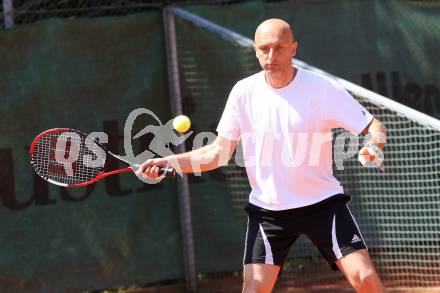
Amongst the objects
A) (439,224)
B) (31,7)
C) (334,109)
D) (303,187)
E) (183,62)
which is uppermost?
(31,7)

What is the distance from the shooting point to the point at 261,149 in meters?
4.62

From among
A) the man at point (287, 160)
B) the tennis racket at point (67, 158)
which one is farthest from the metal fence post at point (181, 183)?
the man at point (287, 160)

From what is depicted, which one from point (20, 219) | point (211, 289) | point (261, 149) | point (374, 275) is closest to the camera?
point (374, 275)

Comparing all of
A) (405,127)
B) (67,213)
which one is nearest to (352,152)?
(405,127)

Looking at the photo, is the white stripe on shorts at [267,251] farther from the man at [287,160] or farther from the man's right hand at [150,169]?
the man's right hand at [150,169]

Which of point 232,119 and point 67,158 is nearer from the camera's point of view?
point 232,119

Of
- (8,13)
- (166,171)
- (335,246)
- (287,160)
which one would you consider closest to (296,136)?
(287,160)

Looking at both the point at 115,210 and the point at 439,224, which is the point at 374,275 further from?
the point at 115,210

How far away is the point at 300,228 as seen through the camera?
4625mm

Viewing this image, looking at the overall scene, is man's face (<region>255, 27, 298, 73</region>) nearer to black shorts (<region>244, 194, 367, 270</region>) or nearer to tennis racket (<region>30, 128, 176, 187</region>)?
black shorts (<region>244, 194, 367, 270</region>)

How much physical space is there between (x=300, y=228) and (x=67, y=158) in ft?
5.21

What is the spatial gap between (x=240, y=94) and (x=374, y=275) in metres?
1.19

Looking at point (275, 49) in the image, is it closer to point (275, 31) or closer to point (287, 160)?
point (275, 31)

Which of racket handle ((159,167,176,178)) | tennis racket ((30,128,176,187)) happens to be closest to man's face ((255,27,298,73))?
racket handle ((159,167,176,178))
